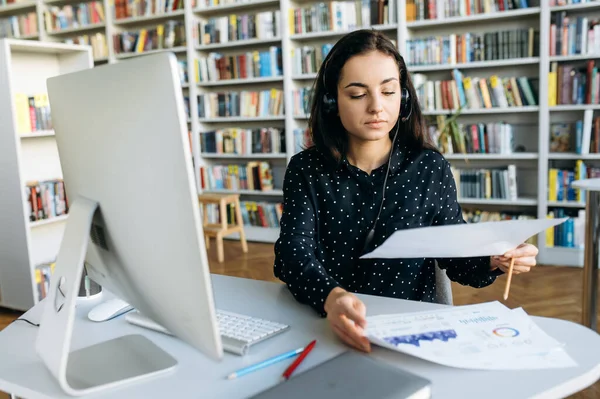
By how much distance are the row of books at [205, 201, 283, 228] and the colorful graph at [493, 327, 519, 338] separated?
380cm

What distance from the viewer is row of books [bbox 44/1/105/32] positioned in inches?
214

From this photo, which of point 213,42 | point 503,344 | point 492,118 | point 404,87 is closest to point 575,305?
point 492,118

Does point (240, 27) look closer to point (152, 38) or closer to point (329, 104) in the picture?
point (152, 38)

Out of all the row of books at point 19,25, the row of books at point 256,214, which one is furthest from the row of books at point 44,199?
the row of books at point 19,25

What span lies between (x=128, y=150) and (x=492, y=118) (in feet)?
12.9

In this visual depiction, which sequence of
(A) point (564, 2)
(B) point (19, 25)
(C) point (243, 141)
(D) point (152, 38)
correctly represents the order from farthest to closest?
(B) point (19, 25), (D) point (152, 38), (C) point (243, 141), (A) point (564, 2)

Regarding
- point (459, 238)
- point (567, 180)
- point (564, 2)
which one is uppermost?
point (564, 2)

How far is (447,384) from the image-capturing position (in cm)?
72

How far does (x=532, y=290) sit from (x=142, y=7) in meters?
4.19

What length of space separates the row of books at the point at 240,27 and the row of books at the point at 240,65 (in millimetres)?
133

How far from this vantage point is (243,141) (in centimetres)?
488

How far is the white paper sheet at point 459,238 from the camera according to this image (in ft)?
2.62

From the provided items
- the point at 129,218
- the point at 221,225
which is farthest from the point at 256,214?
the point at 129,218

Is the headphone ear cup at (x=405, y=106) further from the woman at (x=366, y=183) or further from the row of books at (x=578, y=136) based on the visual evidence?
the row of books at (x=578, y=136)
